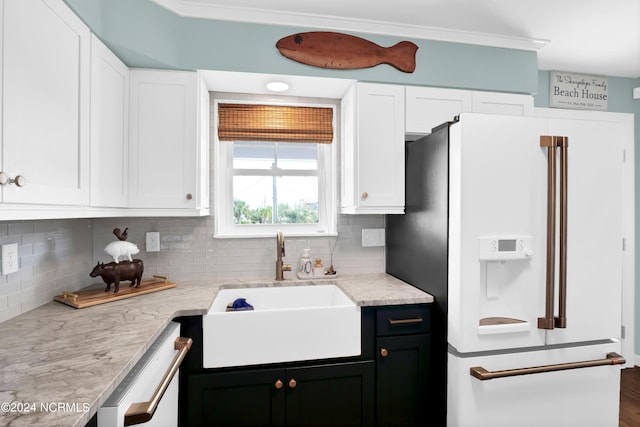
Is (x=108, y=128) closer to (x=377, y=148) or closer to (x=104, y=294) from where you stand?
(x=104, y=294)

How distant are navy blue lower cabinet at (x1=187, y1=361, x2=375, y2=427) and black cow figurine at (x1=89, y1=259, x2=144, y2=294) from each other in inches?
24.7

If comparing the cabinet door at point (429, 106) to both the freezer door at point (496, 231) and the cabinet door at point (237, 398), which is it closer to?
the freezer door at point (496, 231)

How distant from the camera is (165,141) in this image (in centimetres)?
185

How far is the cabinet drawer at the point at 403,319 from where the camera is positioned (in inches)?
67.7


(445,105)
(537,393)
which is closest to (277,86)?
(445,105)

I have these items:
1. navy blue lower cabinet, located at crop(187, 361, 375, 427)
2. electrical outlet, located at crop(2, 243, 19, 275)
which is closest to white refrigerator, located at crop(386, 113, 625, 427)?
navy blue lower cabinet, located at crop(187, 361, 375, 427)

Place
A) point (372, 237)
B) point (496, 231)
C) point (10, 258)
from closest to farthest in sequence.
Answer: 1. point (10, 258)
2. point (496, 231)
3. point (372, 237)

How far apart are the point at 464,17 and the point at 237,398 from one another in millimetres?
2423

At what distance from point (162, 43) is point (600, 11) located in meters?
2.51

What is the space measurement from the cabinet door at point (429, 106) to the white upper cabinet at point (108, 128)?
1.61 meters

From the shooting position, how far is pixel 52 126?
1.16m

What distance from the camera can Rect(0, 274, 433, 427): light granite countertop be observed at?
29.2 inches

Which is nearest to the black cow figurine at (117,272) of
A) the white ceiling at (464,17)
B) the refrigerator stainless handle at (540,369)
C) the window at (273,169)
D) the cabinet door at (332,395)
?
the window at (273,169)

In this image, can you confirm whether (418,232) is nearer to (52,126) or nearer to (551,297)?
(551,297)
